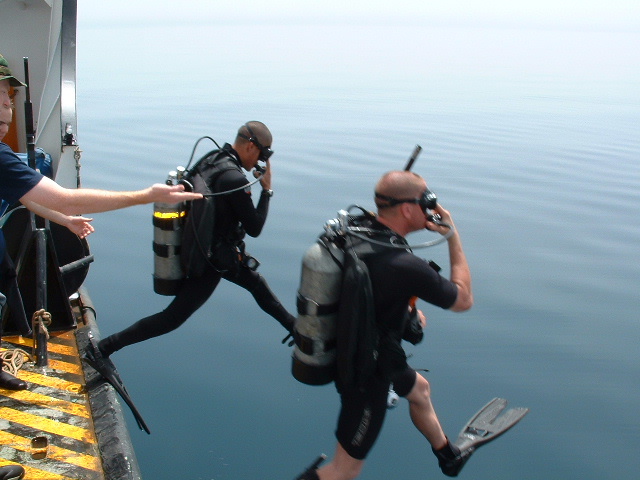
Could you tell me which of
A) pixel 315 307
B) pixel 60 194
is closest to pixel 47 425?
pixel 60 194

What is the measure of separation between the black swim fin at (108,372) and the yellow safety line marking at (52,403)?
0.83 ft

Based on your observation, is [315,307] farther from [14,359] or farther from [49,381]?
[14,359]

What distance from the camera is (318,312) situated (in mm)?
3104

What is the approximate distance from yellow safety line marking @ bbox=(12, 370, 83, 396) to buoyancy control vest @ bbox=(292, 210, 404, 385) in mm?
1657

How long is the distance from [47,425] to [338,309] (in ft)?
5.76

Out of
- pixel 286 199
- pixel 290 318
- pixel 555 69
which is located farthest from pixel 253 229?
pixel 555 69

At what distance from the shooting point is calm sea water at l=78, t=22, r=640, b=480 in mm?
4207

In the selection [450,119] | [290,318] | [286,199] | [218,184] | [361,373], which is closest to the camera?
[361,373]

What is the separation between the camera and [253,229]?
444 centimetres

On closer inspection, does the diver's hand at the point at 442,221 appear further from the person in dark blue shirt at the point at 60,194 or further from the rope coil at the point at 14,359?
the rope coil at the point at 14,359

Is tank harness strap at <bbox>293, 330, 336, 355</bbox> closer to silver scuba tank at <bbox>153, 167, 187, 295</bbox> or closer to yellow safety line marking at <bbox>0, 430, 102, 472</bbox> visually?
yellow safety line marking at <bbox>0, 430, 102, 472</bbox>

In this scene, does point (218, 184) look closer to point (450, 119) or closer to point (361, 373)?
point (361, 373)

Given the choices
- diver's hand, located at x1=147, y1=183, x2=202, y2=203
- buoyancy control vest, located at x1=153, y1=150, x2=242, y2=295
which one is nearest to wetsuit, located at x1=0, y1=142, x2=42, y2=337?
diver's hand, located at x1=147, y1=183, x2=202, y2=203

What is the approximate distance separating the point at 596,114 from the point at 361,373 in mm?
21311
